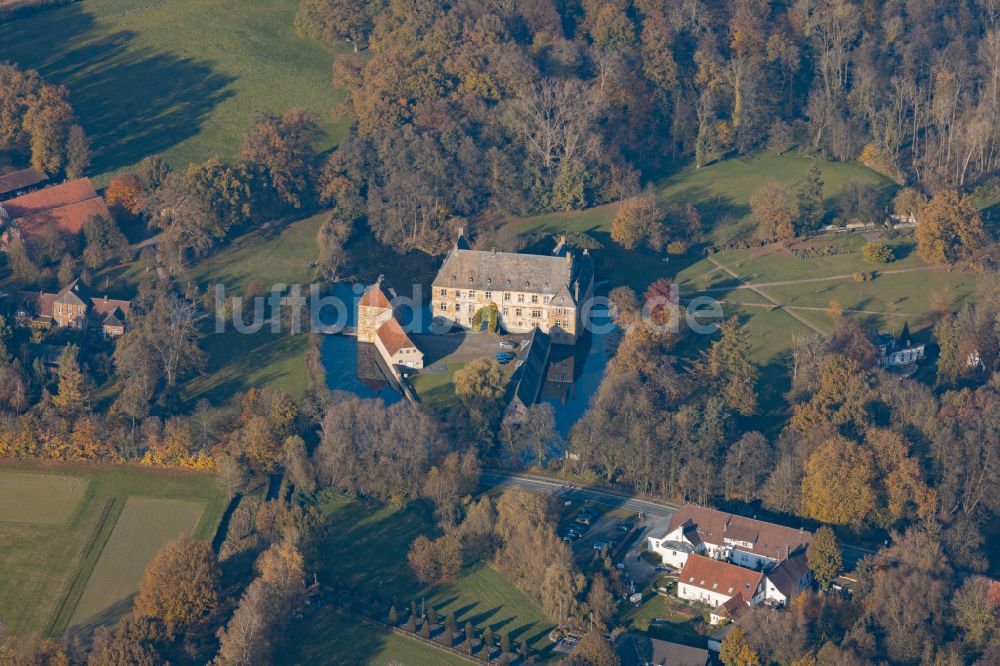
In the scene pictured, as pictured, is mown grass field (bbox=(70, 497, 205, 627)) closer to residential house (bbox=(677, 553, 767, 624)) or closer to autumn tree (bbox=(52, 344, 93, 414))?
autumn tree (bbox=(52, 344, 93, 414))

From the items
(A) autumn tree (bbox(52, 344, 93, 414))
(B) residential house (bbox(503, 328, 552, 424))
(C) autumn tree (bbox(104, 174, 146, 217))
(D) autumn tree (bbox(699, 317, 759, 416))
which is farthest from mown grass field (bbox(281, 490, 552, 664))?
(C) autumn tree (bbox(104, 174, 146, 217))

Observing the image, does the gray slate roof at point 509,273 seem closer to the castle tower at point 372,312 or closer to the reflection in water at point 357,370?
the castle tower at point 372,312

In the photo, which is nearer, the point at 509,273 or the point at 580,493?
the point at 580,493

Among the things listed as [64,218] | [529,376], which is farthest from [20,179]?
[529,376]

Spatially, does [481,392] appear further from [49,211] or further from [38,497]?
[49,211]

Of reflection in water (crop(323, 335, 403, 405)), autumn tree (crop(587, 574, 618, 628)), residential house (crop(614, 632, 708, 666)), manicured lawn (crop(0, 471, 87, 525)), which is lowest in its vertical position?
manicured lawn (crop(0, 471, 87, 525))

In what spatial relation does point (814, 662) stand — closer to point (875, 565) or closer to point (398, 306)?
point (875, 565)
